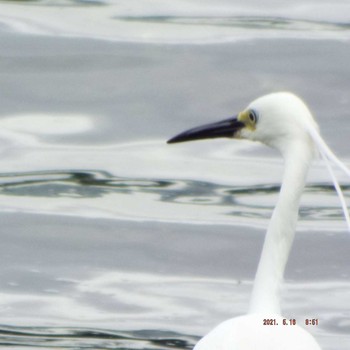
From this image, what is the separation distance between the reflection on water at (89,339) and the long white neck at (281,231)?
1258 mm

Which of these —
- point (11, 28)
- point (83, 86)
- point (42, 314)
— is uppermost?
point (11, 28)

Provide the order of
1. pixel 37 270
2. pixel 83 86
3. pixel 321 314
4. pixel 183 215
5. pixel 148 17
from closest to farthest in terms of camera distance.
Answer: pixel 321 314 → pixel 37 270 → pixel 183 215 → pixel 83 86 → pixel 148 17

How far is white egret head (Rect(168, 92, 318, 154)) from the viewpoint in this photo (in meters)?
6.25

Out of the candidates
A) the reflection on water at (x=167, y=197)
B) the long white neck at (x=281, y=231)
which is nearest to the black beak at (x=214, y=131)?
the long white neck at (x=281, y=231)

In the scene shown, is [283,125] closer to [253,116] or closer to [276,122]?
[276,122]

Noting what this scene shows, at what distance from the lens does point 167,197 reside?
401 inches

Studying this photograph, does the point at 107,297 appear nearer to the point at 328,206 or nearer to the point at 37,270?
the point at 37,270

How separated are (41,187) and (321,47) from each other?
3325mm

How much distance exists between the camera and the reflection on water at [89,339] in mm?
7539

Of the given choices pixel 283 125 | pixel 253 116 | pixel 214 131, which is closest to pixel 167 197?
pixel 214 131

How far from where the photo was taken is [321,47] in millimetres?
12516

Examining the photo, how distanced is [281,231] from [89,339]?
66.1 inches

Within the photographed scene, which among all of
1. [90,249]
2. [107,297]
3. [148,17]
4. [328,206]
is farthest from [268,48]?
[107,297]

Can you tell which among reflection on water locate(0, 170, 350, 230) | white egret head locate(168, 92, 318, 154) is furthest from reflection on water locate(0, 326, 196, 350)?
reflection on water locate(0, 170, 350, 230)
